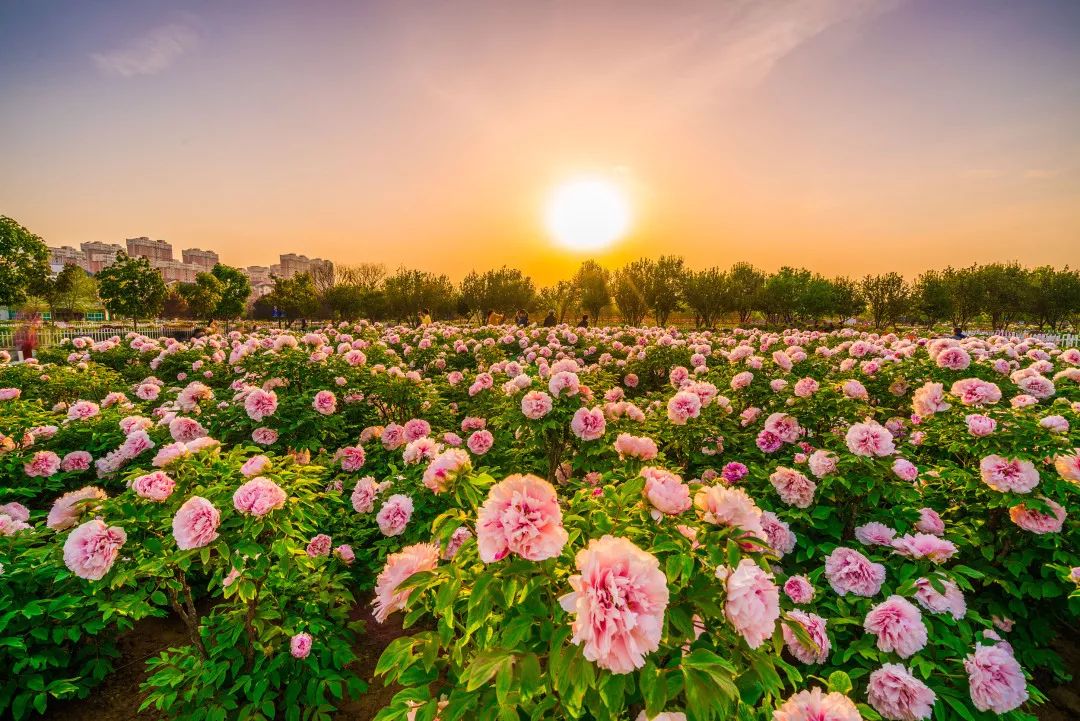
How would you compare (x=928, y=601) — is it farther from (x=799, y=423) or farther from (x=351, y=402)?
(x=351, y=402)

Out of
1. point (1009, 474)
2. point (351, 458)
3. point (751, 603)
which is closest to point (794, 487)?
point (1009, 474)

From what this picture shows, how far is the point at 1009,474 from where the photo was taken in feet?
9.32

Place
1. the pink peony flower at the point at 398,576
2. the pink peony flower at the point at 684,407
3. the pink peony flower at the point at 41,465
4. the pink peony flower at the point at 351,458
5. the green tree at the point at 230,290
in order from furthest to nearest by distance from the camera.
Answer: the green tree at the point at 230,290 → the pink peony flower at the point at 351,458 → the pink peony flower at the point at 41,465 → the pink peony flower at the point at 684,407 → the pink peony flower at the point at 398,576

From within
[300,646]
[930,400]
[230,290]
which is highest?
[230,290]

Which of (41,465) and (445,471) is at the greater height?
(445,471)

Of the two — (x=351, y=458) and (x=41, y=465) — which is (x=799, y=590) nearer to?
(x=351, y=458)

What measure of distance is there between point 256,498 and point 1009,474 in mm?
4301

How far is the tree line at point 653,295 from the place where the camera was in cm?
3672

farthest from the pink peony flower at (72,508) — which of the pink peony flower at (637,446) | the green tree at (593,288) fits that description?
the green tree at (593,288)

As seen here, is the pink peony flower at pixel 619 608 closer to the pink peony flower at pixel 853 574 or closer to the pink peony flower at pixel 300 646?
the pink peony flower at pixel 853 574

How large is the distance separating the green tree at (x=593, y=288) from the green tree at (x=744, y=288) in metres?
11.1

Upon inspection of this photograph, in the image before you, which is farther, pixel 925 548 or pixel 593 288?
pixel 593 288

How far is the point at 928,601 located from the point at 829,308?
155 ft

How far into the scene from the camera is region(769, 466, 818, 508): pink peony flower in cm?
307
